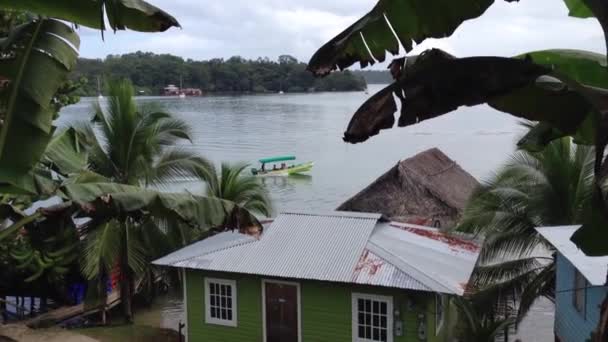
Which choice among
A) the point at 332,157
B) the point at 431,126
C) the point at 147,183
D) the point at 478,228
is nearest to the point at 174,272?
the point at 147,183

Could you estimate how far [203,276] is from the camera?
1265 centimetres

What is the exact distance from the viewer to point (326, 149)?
5069cm

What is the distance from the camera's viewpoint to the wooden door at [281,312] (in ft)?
39.7

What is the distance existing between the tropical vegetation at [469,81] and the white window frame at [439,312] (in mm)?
7638

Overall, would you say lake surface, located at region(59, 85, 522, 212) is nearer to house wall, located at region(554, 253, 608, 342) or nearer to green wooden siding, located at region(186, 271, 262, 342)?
green wooden siding, located at region(186, 271, 262, 342)

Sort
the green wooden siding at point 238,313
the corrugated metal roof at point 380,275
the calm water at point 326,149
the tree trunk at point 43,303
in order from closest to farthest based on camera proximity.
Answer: the corrugated metal roof at point 380,275 → the green wooden siding at point 238,313 → the tree trunk at point 43,303 → the calm water at point 326,149

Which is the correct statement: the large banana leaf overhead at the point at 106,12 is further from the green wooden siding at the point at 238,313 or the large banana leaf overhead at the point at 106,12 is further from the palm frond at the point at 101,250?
the palm frond at the point at 101,250

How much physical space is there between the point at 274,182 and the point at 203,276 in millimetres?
24892

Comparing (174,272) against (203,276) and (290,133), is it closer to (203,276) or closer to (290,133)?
(203,276)

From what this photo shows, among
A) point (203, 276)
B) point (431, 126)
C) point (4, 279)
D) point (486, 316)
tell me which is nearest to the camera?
point (203, 276)

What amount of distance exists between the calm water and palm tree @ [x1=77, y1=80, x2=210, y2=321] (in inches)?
77.8

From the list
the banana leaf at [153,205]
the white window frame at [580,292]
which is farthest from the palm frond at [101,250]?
the white window frame at [580,292]

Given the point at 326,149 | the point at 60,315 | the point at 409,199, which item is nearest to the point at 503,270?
the point at 409,199

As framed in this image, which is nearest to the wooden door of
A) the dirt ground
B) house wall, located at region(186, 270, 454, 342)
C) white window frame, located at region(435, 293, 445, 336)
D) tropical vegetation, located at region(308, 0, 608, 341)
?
house wall, located at region(186, 270, 454, 342)
